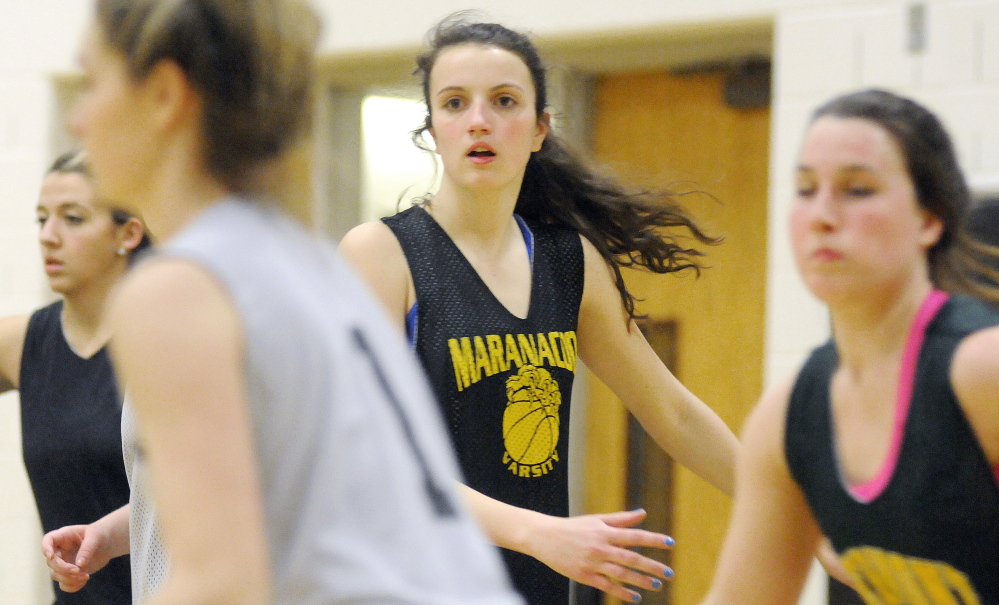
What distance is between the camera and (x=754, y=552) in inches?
57.9

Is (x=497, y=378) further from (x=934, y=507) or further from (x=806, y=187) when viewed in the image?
(x=934, y=507)

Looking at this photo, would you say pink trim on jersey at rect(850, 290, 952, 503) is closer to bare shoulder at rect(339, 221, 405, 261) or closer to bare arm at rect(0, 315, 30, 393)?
bare shoulder at rect(339, 221, 405, 261)

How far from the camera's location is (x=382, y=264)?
201 cm

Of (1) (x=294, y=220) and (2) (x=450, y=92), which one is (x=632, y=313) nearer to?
(2) (x=450, y=92)

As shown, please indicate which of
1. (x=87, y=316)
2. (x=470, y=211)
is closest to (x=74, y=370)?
(x=87, y=316)

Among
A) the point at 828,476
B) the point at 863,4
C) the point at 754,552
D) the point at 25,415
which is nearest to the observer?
the point at 828,476

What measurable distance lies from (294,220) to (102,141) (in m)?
0.17

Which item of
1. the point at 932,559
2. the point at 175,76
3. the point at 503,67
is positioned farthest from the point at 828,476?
the point at 503,67

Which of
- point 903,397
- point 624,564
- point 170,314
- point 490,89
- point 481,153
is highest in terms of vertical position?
point 490,89

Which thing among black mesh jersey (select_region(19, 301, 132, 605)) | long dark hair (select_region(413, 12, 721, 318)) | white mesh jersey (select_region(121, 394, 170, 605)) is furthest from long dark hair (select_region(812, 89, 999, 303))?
black mesh jersey (select_region(19, 301, 132, 605))

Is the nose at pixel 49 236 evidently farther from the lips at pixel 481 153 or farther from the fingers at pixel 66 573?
the lips at pixel 481 153

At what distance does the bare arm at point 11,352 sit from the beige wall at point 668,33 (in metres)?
0.70

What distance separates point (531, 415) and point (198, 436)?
3.94ft

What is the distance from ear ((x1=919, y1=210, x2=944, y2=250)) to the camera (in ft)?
4.38
